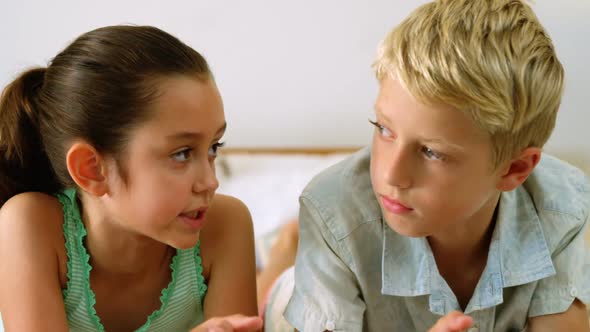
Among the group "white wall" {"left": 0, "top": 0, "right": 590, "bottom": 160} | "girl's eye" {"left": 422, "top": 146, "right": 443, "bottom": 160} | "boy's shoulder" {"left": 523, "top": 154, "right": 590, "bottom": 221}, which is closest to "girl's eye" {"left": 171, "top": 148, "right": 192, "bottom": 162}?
"girl's eye" {"left": 422, "top": 146, "right": 443, "bottom": 160}

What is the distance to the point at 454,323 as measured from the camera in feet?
3.04

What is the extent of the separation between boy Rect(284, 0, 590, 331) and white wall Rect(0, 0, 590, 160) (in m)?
0.80

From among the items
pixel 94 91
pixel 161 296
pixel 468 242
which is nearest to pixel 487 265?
pixel 468 242

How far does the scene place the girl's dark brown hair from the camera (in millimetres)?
1009

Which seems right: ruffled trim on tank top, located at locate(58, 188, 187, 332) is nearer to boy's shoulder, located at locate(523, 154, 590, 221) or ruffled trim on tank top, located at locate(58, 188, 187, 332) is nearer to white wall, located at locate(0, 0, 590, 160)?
boy's shoulder, located at locate(523, 154, 590, 221)

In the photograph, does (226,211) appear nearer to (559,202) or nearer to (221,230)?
(221,230)

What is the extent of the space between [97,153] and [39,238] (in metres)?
0.17

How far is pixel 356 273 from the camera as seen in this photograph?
1.09 meters

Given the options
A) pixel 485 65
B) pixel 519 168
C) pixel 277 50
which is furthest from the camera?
pixel 277 50

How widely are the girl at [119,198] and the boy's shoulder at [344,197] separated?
0.50 ft

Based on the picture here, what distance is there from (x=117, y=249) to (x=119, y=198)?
132 millimetres

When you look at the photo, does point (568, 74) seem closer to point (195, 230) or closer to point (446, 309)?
point (446, 309)

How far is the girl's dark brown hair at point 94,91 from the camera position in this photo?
3.31ft

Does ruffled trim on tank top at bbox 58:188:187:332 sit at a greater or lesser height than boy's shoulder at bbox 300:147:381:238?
lesser
